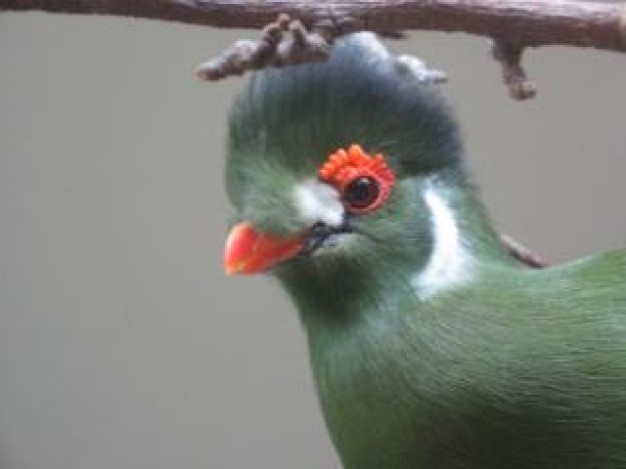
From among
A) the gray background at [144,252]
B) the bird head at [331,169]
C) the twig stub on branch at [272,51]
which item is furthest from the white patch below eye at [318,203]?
the gray background at [144,252]

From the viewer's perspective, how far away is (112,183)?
5.38 feet

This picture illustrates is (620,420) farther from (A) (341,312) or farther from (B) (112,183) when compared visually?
(B) (112,183)

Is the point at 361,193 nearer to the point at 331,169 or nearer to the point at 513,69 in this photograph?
the point at 331,169

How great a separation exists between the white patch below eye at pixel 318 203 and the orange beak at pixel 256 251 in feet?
0.06

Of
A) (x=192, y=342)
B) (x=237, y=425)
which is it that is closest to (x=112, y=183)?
(x=192, y=342)

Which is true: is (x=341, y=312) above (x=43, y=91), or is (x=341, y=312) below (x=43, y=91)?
below

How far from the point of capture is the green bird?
628 millimetres

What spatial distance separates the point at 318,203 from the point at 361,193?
0.11ft

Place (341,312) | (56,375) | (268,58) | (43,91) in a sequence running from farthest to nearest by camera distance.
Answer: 1. (56,375)
2. (43,91)
3. (341,312)
4. (268,58)

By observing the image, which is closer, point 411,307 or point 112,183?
point 411,307

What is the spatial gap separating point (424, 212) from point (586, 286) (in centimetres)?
13

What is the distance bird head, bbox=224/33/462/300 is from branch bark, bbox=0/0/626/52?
0.07 metres

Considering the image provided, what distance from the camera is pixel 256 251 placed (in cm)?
65

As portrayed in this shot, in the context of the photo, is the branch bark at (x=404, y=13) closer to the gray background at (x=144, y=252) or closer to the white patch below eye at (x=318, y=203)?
the white patch below eye at (x=318, y=203)
